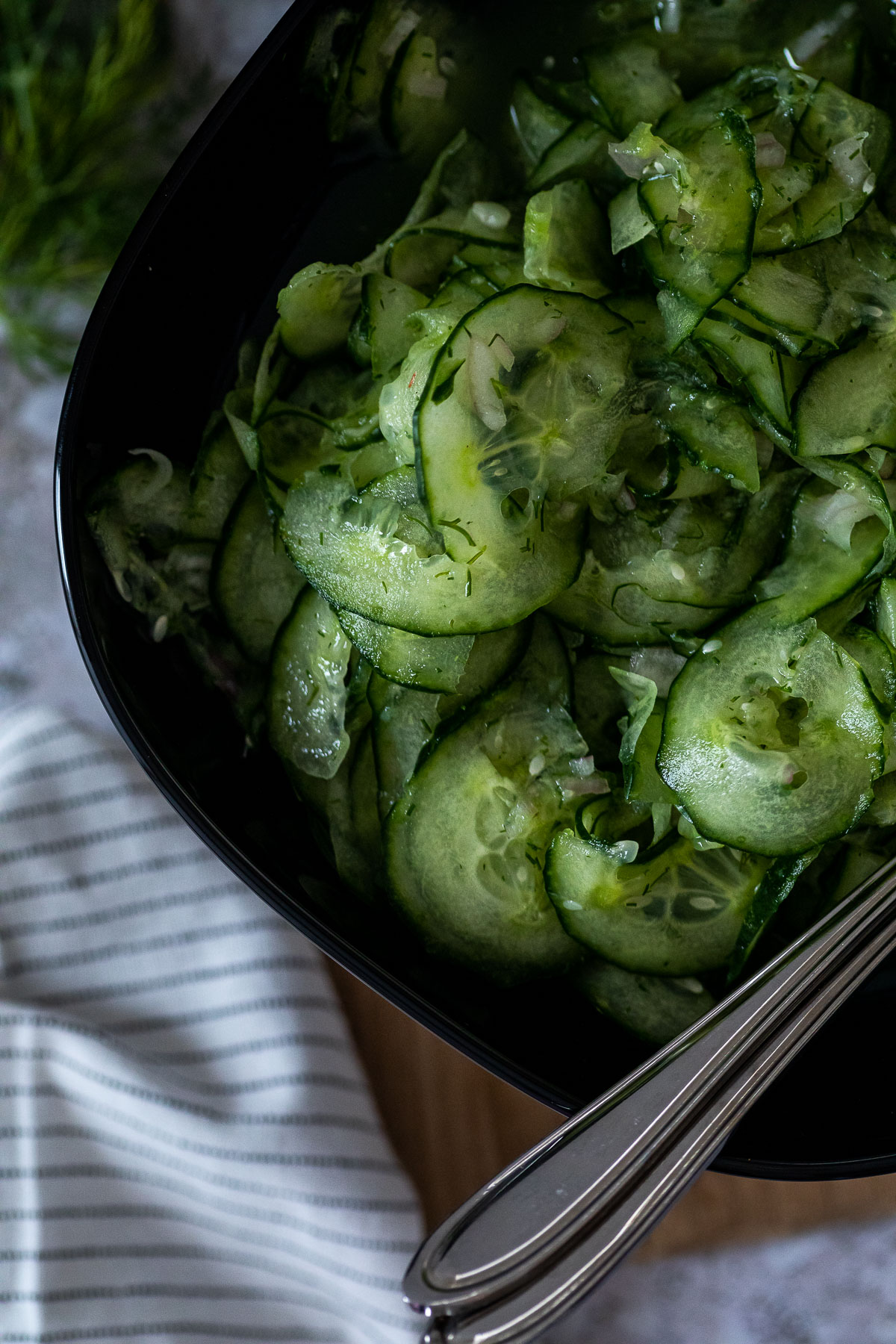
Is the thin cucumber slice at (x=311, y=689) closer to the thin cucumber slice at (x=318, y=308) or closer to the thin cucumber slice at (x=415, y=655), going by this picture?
the thin cucumber slice at (x=415, y=655)

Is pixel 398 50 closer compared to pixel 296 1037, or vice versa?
pixel 398 50

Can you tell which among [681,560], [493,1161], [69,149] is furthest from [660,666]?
[69,149]

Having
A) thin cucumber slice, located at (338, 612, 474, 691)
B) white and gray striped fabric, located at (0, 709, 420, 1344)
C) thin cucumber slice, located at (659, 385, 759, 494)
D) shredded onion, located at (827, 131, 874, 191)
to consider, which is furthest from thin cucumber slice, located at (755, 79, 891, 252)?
white and gray striped fabric, located at (0, 709, 420, 1344)

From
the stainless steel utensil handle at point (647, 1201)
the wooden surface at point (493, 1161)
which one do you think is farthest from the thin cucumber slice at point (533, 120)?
the wooden surface at point (493, 1161)

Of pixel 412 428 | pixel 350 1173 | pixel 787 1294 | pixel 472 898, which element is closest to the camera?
pixel 412 428

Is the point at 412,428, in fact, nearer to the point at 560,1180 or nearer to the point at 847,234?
the point at 847,234

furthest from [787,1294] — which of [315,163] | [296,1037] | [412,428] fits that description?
[315,163]

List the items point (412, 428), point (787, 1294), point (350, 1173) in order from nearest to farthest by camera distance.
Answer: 1. point (412, 428)
2. point (350, 1173)
3. point (787, 1294)
